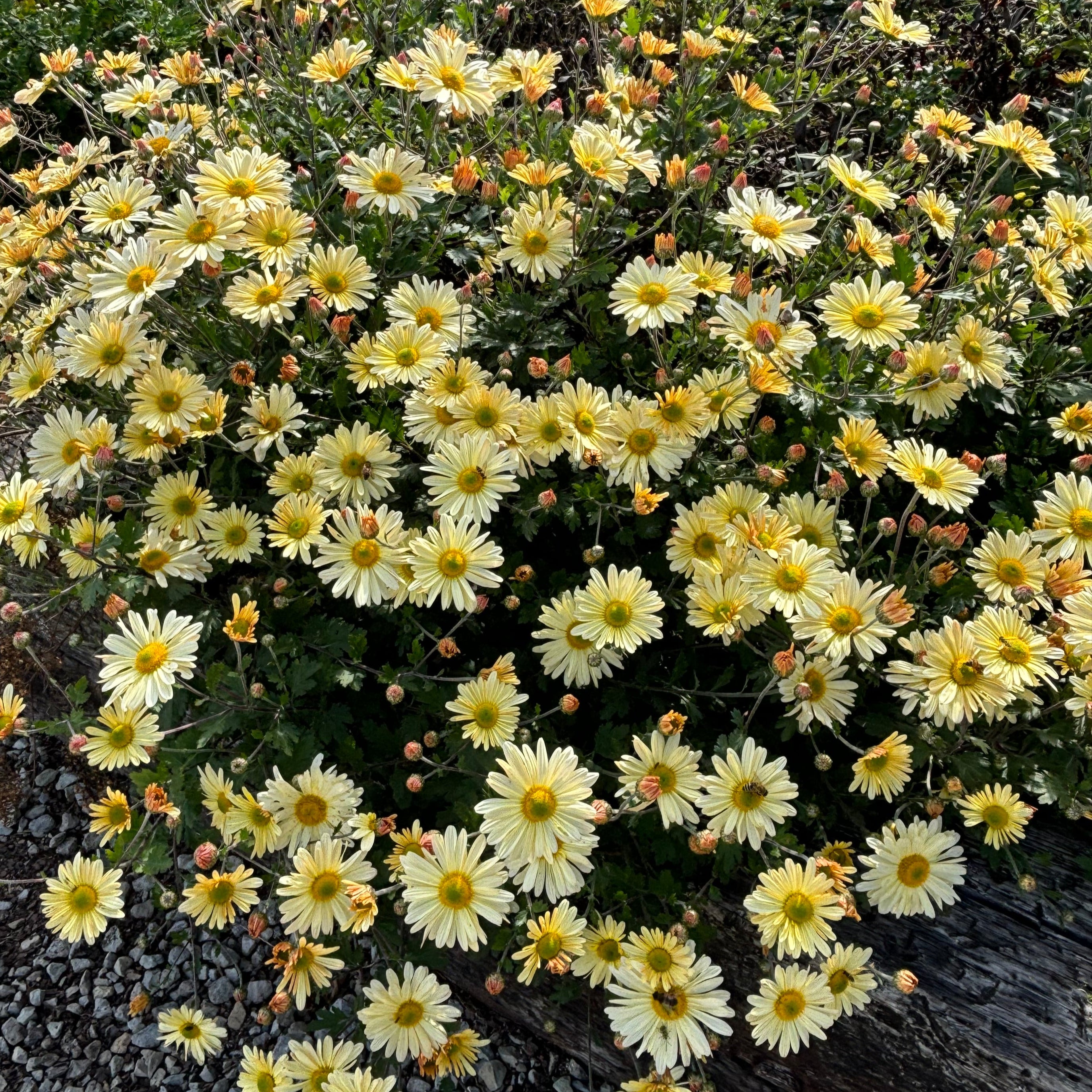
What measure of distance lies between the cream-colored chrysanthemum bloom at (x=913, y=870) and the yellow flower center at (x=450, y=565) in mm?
1157

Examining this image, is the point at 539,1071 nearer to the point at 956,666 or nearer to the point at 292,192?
the point at 956,666

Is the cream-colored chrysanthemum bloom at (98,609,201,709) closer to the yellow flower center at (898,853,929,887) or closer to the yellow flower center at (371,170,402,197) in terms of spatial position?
the yellow flower center at (371,170,402,197)

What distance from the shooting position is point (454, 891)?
81.5 inches

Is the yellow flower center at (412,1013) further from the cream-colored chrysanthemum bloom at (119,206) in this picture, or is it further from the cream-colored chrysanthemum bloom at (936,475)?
the cream-colored chrysanthemum bloom at (119,206)

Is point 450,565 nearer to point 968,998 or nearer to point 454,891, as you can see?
point 454,891

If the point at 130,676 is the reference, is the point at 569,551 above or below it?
below

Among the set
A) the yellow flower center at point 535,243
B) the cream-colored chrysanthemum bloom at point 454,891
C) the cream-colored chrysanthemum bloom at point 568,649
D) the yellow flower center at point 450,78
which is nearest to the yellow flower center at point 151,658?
the cream-colored chrysanthemum bloom at point 454,891

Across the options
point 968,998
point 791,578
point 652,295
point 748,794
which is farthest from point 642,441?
point 968,998

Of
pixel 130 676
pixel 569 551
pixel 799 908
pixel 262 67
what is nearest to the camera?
pixel 799 908

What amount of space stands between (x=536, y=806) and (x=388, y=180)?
183cm

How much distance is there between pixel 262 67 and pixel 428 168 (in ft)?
3.80

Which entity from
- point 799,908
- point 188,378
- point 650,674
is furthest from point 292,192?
point 799,908

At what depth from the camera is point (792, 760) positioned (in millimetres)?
2730

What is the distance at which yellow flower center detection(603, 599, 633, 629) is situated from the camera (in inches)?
90.7
